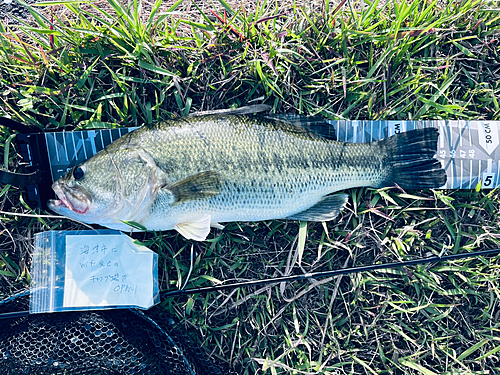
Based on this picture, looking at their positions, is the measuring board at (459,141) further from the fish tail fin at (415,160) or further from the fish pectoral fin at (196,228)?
the fish pectoral fin at (196,228)

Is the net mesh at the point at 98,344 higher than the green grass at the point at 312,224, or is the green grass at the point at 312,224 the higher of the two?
the green grass at the point at 312,224

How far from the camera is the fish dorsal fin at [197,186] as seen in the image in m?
2.29

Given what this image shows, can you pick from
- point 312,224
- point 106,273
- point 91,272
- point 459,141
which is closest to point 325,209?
point 312,224

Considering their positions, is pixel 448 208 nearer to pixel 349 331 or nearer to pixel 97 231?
pixel 349 331

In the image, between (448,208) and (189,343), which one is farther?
(448,208)

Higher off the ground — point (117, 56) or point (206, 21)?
point (206, 21)

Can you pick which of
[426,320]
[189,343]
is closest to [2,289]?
[189,343]

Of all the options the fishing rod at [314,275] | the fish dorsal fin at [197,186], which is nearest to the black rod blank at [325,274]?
the fishing rod at [314,275]

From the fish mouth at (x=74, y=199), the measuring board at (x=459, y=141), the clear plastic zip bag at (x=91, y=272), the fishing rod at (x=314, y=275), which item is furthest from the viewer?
the measuring board at (x=459, y=141)

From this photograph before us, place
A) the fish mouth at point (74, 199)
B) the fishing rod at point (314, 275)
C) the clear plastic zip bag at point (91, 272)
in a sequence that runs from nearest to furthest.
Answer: the fish mouth at point (74, 199)
the fishing rod at point (314, 275)
the clear plastic zip bag at point (91, 272)

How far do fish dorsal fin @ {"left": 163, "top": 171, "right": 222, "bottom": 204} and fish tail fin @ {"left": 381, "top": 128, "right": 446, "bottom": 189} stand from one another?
136 cm

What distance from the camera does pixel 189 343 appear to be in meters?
2.53

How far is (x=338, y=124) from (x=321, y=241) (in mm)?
976

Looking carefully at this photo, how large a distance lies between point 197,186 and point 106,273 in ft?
3.51
